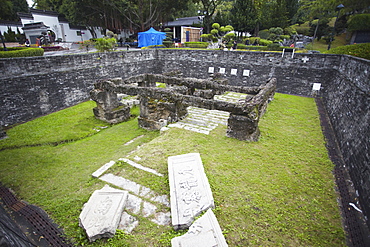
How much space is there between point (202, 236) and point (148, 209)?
4.23 ft

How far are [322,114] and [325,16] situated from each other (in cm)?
2001

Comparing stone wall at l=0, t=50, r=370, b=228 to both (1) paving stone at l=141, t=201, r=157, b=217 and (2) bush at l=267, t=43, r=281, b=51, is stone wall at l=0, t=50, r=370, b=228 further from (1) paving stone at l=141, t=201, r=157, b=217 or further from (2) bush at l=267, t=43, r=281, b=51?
(1) paving stone at l=141, t=201, r=157, b=217

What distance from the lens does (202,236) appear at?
9.87 feet

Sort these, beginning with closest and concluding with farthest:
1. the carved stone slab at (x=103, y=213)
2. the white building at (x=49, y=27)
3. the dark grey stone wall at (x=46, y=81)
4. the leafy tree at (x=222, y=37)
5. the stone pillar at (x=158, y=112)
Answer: the carved stone slab at (x=103, y=213) < the stone pillar at (x=158, y=112) < the dark grey stone wall at (x=46, y=81) < the leafy tree at (x=222, y=37) < the white building at (x=49, y=27)


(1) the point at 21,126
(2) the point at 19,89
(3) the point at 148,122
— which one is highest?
(2) the point at 19,89

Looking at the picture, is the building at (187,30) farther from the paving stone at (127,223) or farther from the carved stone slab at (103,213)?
the paving stone at (127,223)

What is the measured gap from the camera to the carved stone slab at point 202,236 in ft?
9.61

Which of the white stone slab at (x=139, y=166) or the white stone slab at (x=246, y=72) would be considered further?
the white stone slab at (x=246, y=72)

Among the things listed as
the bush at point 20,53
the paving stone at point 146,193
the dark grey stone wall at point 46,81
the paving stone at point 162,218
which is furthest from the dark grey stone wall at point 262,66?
the paving stone at point 162,218

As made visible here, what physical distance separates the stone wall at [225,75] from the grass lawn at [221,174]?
2.92 feet

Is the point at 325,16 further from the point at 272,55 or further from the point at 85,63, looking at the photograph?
the point at 85,63

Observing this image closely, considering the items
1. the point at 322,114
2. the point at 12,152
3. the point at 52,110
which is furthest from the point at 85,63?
the point at 322,114

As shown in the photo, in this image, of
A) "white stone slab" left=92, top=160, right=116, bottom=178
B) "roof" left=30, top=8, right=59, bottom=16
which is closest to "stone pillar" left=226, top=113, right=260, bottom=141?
"white stone slab" left=92, top=160, right=116, bottom=178

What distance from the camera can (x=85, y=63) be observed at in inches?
491
